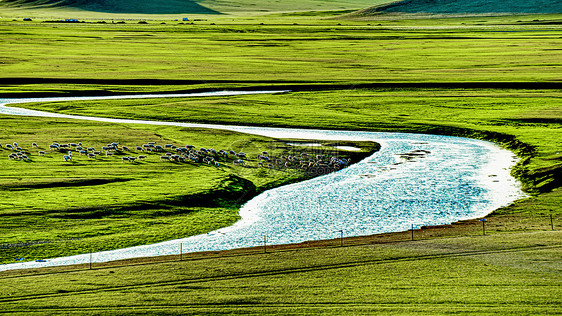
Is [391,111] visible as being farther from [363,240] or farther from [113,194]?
[363,240]

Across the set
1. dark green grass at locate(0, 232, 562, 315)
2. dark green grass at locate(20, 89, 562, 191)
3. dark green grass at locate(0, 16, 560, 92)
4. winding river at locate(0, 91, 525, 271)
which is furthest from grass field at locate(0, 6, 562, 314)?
winding river at locate(0, 91, 525, 271)

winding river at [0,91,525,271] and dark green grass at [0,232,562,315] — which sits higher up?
winding river at [0,91,525,271]

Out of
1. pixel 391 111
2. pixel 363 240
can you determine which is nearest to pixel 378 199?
pixel 363 240

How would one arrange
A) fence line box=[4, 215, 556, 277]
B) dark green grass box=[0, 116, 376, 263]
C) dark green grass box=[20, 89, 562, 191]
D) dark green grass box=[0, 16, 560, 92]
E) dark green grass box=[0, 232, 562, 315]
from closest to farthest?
dark green grass box=[0, 232, 562, 315], fence line box=[4, 215, 556, 277], dark green grass box=[0, 116, 376, 263], dark green grass box=[20, 89, 562, 191], dark green grass box=[0, 16, 560, 92]

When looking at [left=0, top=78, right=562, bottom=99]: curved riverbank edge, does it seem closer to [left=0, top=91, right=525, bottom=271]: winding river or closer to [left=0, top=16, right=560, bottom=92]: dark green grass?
[left=0, top=16, right=560, bottom=92]: dark green grass

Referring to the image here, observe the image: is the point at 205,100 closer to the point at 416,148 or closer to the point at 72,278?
the point at 416,148

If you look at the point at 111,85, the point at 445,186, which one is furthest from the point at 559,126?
the point at 111,85

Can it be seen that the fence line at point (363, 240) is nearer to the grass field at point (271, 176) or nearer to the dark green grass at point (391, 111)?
the grass field at point (271, 176)
